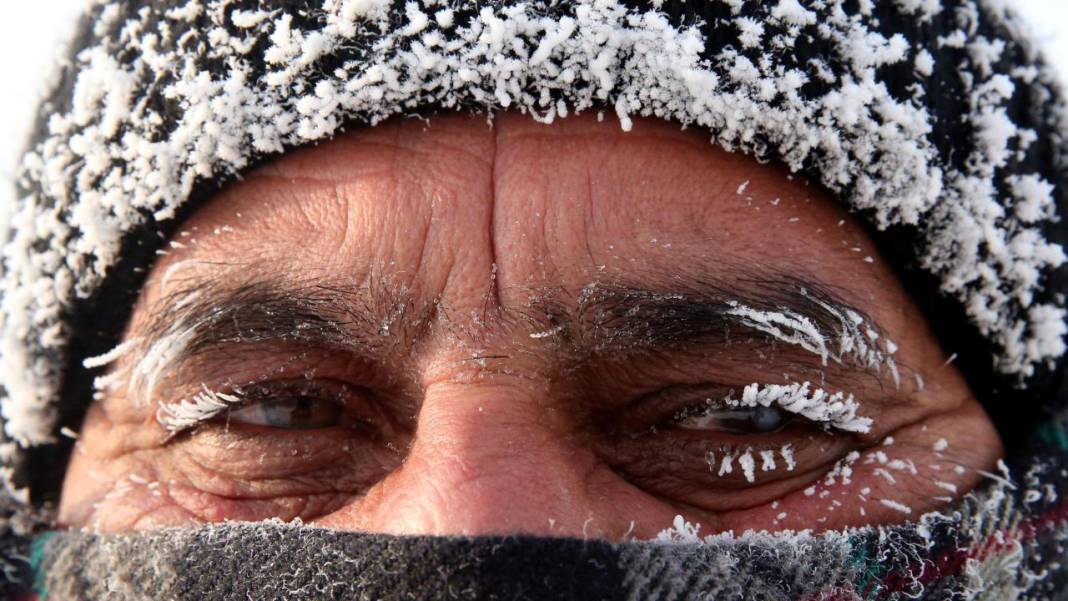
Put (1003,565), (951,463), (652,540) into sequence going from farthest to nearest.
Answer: (951,463) → (1003,565) → (652,540)

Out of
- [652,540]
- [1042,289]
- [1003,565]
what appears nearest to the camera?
[652,540]

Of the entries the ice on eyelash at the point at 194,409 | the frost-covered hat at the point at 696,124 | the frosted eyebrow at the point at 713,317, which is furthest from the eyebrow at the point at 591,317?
the frost-covered hat at the point at 696,124

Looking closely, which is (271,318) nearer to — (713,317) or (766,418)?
(713,317)

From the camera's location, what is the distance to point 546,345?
158 cm

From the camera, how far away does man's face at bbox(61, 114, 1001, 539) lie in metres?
1.58

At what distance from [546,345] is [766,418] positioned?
458 millimetres

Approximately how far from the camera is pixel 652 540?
4.95 feet

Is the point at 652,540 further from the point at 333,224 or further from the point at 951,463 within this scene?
the point at 333,224

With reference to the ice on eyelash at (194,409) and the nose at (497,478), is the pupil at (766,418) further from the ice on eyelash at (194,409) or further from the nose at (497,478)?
the ice on eyelash at (194,409)

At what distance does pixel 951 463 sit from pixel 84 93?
189cm

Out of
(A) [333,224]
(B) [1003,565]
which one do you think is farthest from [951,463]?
(A) [333,224]

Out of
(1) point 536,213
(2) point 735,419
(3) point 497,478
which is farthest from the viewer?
(2) point 735,419

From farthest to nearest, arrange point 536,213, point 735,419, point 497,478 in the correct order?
point 735,419 → point 536,213 → point 497,478

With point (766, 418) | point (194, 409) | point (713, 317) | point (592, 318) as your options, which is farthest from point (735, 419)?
point (194, 409)
